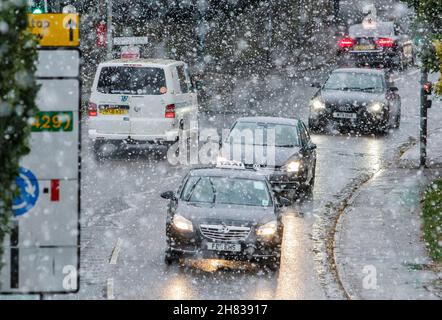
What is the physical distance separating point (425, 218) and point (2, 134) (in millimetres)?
12061

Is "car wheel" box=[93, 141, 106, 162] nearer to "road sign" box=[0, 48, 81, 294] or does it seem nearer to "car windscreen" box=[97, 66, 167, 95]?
"car windscreen" box=[97, 66, 167, 95]

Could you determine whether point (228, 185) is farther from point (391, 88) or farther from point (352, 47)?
point (352, 47)

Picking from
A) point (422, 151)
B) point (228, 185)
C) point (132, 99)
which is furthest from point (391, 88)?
point (228, 185)

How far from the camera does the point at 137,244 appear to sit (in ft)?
53.7

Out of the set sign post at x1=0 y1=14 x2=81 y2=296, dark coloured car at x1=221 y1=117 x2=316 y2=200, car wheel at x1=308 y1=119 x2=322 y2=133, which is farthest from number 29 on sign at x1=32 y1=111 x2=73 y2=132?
car wheel at x1=308 y1=119 x2=322 y2=133

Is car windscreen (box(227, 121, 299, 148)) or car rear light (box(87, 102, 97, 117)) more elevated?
car rear light (box(87, 102, 97, 117))

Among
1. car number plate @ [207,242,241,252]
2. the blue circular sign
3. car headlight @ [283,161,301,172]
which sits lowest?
car number plate @ [207,242,241,252]

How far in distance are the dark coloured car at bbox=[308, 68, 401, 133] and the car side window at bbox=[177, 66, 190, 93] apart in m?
5.02

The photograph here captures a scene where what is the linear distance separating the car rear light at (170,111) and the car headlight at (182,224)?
29.9ft

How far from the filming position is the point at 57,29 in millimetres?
8359

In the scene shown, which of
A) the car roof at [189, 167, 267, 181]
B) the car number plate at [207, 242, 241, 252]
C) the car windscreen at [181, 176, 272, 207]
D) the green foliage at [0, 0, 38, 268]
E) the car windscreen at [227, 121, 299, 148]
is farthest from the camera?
the car windscreen at [227, 121, 299, 148]

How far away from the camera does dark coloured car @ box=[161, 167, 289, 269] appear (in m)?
14.7

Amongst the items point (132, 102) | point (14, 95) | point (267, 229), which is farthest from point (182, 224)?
point (132, 102)

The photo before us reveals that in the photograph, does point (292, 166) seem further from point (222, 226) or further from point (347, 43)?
point (347, 43)
